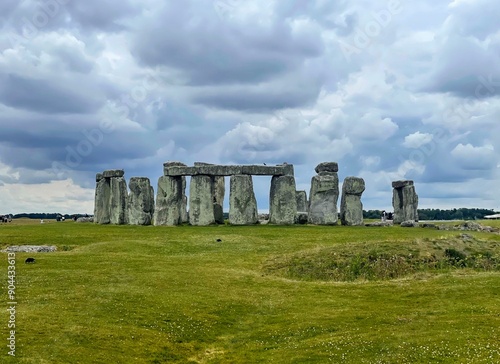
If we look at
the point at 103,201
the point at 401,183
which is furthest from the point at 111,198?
the point at 401,183

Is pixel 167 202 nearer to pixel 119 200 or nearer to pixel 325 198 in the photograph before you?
pixel 119 200

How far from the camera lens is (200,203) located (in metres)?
46.4

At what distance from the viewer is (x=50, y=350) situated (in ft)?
46.4

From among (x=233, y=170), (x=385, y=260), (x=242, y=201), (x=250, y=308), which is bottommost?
(x=250, y=308)

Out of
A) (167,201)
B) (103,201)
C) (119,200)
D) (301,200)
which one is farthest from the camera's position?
(301,200)

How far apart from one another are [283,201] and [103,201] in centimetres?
1804

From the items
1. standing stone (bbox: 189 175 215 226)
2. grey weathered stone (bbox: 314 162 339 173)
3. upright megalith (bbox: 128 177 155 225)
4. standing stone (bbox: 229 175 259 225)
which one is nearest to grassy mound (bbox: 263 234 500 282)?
standing stone (bbox: 229 175 259 225)

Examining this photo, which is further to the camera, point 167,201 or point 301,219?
point 301,219

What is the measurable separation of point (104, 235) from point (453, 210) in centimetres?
8205

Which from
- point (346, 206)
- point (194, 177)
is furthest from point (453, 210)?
point (194, 177)

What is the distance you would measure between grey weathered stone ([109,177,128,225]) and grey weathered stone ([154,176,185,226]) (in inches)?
191

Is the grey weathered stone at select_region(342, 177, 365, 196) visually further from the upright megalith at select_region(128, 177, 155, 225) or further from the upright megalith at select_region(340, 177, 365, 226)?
the upright megalith at select_region(128, 177, 155, 225)

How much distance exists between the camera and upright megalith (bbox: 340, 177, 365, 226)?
46875 millimetres

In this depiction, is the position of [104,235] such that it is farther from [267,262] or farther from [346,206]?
[346,206]
